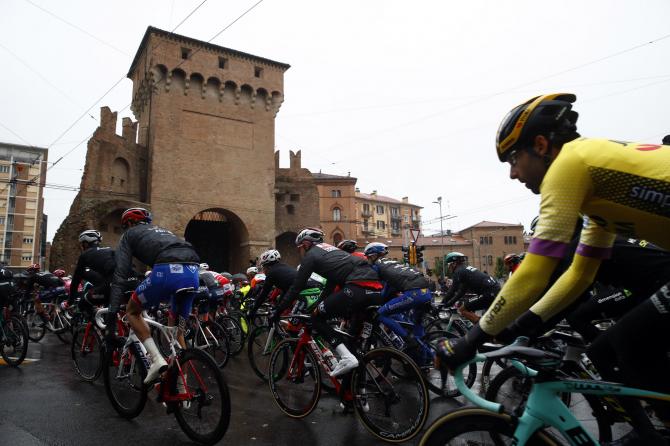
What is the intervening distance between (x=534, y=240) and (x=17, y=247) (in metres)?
99.4

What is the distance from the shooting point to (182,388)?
3738 millimetres

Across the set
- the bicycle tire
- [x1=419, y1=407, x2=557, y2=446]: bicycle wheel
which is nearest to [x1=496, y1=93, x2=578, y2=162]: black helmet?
[x1=419, y1=407, x2=557, y2=446]: bicycle wheel

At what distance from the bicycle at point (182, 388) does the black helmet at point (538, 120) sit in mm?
2758

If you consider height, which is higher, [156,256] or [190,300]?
[156,256]

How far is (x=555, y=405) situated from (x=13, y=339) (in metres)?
8.34

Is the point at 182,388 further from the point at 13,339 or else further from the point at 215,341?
the point at 13,339

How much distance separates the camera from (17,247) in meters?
80.1

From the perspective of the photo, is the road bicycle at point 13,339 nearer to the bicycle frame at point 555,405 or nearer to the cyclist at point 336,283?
the cyclist at point 336,283

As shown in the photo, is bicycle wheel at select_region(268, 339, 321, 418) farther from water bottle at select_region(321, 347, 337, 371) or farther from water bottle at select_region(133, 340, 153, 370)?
water bottle at select_region(133, 340, 153, 370)

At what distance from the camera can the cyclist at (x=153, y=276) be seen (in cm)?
402

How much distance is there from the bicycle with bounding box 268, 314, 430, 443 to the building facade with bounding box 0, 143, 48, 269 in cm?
8948

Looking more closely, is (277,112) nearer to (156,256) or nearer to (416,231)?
(416,231)

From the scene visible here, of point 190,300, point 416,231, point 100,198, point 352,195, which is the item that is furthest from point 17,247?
point 190,300

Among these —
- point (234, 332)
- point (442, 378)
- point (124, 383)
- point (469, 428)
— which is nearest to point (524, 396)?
point (469, 428)
